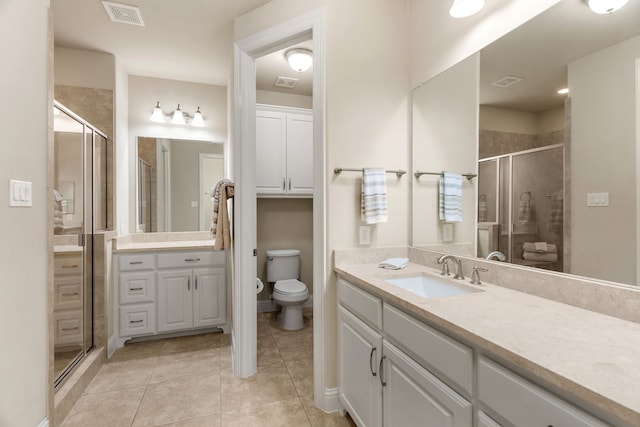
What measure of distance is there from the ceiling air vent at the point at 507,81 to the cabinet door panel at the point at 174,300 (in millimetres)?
2807

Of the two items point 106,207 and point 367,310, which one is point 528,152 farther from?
point 106,207

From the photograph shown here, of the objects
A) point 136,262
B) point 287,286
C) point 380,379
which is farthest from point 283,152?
point 380,379

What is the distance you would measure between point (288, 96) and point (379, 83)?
2.00 metres

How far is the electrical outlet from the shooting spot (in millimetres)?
1894

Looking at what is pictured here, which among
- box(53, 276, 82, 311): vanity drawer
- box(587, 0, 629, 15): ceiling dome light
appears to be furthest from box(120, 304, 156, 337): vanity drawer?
box(587, 0, 629, 15): ceiling dome light

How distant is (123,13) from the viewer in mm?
2180

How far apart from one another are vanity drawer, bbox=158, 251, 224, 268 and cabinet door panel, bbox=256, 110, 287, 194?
835 millimetres

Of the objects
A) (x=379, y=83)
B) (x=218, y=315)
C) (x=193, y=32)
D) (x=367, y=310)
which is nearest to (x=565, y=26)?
(x=379, y=83)

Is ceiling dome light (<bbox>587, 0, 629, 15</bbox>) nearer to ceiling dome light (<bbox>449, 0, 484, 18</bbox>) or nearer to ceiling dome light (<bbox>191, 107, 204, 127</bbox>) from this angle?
ceiling dome light (<bbox>449, 0, 484, 18</bbox>)

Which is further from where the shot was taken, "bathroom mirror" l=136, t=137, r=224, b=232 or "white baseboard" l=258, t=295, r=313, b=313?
"white baseboard" l=258, t=295, r=313, b=313

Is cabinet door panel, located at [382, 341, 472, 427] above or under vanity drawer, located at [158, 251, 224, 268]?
under

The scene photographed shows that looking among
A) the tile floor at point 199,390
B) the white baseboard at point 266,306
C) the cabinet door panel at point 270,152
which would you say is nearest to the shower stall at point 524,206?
the tile floor at point 199,390

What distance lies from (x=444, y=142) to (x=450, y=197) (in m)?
0.34

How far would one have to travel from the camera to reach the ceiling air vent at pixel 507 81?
1.38 metres
